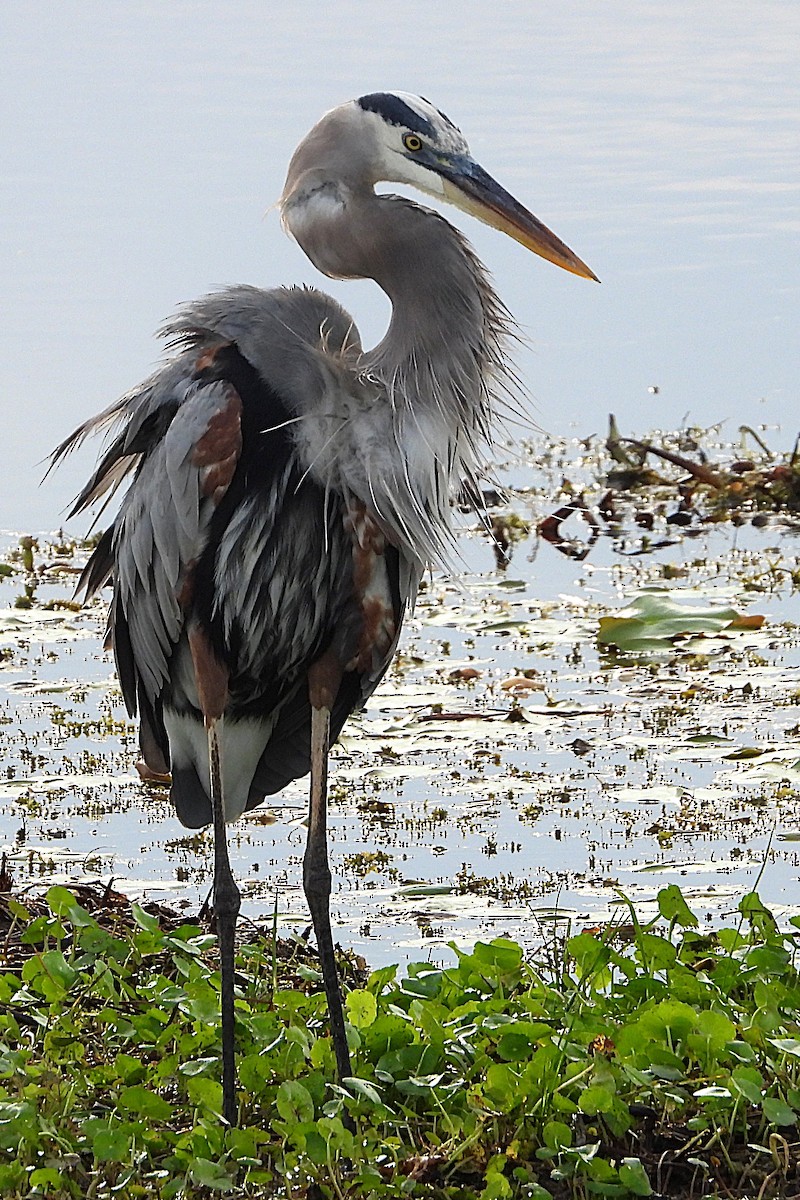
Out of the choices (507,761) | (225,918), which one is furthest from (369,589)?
(507,761)

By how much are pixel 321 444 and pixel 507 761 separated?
2298mm

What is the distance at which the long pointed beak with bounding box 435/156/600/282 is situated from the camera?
370 cm

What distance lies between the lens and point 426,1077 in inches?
136

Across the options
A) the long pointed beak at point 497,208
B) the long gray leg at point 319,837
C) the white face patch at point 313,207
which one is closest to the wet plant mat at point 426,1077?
the long gray leg at point 319,837

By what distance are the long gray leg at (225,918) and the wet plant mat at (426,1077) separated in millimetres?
45

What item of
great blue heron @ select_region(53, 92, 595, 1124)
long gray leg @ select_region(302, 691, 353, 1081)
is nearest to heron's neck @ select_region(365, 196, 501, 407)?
great blue heron @ select_region(53, 92, 595, 1124)

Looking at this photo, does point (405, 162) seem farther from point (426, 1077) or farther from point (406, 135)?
point (426, 1077)

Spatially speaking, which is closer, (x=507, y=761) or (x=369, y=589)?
(x=369, y=589)

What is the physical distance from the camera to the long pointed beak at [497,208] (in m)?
3.70

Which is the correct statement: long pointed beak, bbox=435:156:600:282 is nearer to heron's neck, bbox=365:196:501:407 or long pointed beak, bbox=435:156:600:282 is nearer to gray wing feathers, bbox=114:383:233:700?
heron's neck, bbox=365:196:501:407

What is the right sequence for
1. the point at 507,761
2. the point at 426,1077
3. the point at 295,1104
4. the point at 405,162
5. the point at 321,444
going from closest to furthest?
1. the point at 295,1104
2. the point at 426,1077
3. the point at 321,444
4. the point at 405,162
5. the point at 507,761

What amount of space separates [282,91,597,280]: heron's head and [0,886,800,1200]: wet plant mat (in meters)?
1.48

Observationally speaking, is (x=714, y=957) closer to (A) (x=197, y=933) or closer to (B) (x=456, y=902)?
(B) (x=456, y=902)

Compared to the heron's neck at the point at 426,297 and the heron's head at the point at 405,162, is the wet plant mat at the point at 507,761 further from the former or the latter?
the heron's head at the point at 405,162
